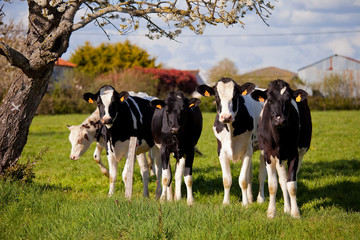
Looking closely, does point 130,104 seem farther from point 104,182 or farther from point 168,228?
point 168,228

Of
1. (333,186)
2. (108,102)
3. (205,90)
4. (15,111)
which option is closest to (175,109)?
(205,90)

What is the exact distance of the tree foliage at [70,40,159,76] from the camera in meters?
54.6

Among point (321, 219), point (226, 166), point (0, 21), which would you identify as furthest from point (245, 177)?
point (0, 21)

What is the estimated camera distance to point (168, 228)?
538 cm

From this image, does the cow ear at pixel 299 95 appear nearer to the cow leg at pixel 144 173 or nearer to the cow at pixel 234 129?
the cow at pixel 234 129

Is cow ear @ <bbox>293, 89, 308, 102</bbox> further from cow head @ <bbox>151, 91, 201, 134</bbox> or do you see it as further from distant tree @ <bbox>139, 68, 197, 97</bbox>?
distant tree @ <bbox>139, 68, 197, 97</bbox>

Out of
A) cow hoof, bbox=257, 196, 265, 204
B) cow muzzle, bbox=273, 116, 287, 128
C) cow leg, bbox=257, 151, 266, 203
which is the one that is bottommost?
cow hoof, bbox=257, 196, 265, 204

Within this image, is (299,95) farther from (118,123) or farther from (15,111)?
(15,111)

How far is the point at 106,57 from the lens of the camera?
54.9 meters

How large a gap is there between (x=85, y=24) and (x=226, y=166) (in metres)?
3.53

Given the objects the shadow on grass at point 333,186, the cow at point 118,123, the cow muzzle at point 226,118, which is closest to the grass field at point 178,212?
the shadow on grass at point 333,186

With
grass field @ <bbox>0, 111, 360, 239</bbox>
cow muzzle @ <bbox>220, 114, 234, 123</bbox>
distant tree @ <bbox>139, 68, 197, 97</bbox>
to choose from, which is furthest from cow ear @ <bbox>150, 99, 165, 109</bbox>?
distant tree @ <bbox>139, 68, 197, 97</bbox>

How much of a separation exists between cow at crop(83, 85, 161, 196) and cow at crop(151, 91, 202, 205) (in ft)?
1.18

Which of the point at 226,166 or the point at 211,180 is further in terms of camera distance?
the point at 211,180
